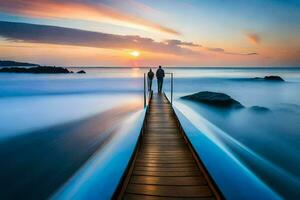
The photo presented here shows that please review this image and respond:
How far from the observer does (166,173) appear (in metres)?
4.97

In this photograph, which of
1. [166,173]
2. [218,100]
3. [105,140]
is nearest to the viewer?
[166,173]

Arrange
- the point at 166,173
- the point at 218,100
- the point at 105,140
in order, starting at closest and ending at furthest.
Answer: the point at 166,173, the point at 105,140, the point at 218,100

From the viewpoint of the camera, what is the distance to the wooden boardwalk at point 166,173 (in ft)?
13.4

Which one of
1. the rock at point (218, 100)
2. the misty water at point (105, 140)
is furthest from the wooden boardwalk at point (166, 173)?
the rock at point (218, 100)

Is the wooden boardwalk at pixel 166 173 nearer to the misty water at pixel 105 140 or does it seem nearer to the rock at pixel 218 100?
the misty water at pixel 105 140

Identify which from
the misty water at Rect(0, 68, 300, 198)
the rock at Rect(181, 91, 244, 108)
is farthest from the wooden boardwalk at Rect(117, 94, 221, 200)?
the rock at Rect(181, 91, 244, 108)

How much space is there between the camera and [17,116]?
16469 mm

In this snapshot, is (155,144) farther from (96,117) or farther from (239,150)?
(96,117)

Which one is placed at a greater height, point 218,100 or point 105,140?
point 218,100

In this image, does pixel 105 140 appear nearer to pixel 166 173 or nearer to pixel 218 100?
pixel 166 173

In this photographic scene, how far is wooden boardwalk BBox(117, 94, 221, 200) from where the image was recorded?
407 cm

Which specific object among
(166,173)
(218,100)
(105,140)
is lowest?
(105,140)

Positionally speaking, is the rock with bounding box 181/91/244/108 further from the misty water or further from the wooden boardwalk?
the wooden boardwalk

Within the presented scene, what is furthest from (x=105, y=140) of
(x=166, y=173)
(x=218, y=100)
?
(x=218, y=100)
